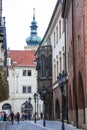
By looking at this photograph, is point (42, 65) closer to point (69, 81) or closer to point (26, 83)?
point (69, 81)

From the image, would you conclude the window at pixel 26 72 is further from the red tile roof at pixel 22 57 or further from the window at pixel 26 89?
the window at pixel 26 89

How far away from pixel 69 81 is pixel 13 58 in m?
76.8

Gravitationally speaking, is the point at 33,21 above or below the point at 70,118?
above

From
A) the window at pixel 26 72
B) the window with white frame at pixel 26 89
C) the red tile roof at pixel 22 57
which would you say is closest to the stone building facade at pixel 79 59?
the window with white frame at pixel 26 89

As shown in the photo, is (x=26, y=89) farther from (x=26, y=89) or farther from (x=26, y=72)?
(x=26, y=72)

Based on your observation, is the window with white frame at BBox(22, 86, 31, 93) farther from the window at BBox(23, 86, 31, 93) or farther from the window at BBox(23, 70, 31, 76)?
the window at BBox(23, 70, 31, 76)

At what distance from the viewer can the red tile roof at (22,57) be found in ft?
389

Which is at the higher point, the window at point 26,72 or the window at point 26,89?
the window at point 26,72

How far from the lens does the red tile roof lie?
118562 millimetres

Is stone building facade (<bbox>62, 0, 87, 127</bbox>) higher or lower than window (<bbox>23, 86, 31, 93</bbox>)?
lower

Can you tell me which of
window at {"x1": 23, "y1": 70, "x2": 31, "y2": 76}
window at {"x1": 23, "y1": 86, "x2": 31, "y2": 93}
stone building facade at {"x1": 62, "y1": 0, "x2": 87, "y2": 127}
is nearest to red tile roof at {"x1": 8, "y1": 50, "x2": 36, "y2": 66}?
window at {"x1": 23, "y1": 70, "x2": 31, "y2": 76}

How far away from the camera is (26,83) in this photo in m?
117

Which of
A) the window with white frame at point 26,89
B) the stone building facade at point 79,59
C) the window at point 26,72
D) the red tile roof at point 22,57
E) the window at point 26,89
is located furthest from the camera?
the red tile roof at point 22,57

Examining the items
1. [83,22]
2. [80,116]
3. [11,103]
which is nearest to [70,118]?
[80,116]
